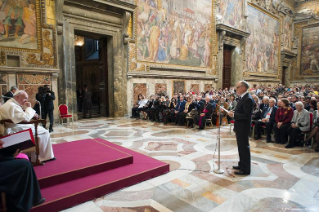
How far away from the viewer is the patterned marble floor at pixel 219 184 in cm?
285

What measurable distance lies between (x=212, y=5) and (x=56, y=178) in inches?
610

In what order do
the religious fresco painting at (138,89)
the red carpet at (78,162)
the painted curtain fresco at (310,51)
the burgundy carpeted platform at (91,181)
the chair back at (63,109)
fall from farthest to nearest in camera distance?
the painted curtain fresco at (310,51) → the religious fresco painting at (138,89) → the chair back at (63,109) → the red carpet at (78,162) → the burgundy carpeted platform at (91,181)

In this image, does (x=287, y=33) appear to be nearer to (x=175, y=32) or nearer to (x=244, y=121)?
(x=175, y=32)

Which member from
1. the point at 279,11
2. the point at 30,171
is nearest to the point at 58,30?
the point at 30,171

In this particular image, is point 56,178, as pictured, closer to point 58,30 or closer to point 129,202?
point 129,202

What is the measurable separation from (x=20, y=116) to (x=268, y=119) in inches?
249

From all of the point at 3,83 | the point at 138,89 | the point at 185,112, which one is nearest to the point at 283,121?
the point at 185,112

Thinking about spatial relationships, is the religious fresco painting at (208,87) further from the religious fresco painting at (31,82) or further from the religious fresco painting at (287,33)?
the religious fresco painting at (287,33)

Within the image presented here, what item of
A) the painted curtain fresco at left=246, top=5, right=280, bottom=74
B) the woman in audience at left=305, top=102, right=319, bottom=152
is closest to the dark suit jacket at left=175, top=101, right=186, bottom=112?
the woman in audience at left=305, top=102, right=319, bottom=152

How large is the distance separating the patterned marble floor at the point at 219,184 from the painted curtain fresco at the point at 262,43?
15.9 m

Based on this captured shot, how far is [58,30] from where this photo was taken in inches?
335

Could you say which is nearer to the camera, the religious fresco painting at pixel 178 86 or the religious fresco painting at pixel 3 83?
the religious fresco painting at pixel 3 83

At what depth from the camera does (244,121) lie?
12.3ft

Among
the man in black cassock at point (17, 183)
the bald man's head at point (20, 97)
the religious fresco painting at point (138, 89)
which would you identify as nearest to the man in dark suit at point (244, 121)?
the man in black cassock at point (17, 183)
